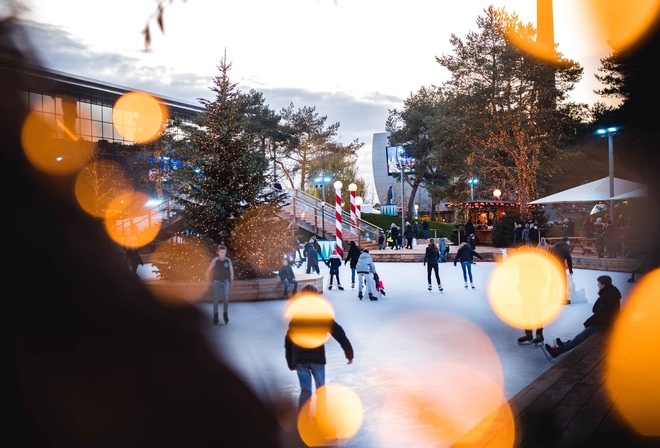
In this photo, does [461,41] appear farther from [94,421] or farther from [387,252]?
[94,421]

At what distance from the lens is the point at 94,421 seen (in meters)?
1.15

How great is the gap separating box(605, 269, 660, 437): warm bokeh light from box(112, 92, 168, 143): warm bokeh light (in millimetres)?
46257

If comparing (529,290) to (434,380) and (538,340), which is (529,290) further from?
(434,380)

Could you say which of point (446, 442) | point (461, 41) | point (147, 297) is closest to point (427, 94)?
point (461, 41)

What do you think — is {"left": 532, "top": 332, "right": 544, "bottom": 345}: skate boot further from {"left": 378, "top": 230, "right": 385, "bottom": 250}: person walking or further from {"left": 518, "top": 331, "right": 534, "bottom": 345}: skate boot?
{"left": 378, "top": 230, "right": 385, "bottom": 250}: person walking

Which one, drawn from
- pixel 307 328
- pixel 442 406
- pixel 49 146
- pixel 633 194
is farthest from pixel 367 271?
pixel 633 194

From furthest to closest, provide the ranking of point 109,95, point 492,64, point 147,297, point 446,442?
point 109,95 → point 492,64 → point 446,442 → point 147,297

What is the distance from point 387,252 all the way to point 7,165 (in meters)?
32.2

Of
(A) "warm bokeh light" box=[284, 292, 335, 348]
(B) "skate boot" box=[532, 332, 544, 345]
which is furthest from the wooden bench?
(A) "warm bokeh light" box=[284, 292, 335, 348]

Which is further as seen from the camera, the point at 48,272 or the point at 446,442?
the point at 446,442

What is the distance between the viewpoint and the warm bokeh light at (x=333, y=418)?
5.63 metres

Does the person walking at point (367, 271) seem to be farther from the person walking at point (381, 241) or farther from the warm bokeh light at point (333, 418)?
the person walking at point (381, 241)

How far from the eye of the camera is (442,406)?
670 centimetres

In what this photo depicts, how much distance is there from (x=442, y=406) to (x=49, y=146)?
615 centimetres
